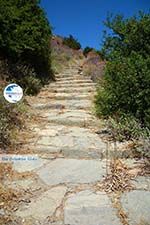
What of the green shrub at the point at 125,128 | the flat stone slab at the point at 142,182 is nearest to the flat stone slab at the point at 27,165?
the flat stone slab at the point at 142,182

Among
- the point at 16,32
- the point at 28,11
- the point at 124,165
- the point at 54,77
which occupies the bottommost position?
the point at 124,165

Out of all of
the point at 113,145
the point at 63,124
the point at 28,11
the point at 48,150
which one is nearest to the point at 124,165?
the point at 113,145

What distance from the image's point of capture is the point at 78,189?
139 inches

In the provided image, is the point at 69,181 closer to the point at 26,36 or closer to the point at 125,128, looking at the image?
the point at 125,128

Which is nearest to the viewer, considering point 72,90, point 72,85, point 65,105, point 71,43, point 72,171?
point 72,171

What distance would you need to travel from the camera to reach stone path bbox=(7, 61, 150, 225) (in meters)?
3.01

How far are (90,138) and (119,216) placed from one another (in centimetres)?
215

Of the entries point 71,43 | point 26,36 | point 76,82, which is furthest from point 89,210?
point 71,43

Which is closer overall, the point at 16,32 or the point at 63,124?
the point at 63,124

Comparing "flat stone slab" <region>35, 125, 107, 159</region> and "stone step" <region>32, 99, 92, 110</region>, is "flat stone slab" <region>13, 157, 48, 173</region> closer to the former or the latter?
"flat stone slab" <region>35, 125, 107, 159</region>

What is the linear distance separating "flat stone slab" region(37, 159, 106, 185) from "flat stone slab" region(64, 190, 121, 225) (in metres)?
0.33

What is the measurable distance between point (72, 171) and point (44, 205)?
83 centimetres

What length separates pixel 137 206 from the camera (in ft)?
10.4

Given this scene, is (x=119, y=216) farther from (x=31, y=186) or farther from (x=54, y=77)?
(x=54, y=77)
